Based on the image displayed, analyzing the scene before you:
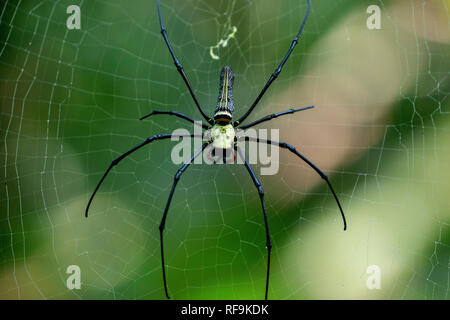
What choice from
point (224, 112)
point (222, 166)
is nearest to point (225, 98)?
point (224, 112)

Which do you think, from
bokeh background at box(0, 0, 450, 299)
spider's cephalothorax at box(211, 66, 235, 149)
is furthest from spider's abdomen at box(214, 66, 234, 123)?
bokeh background at box(0, 0, 450, 299)

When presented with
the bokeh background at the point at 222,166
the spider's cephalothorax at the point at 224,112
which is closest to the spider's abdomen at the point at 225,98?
the spider's cephalothorax at the point at 224,112

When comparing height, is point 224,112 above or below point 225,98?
below

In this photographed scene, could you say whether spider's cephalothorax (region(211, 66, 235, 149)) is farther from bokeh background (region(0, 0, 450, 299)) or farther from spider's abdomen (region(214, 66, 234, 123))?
bokeh background (region(0, 0, 450, 299))

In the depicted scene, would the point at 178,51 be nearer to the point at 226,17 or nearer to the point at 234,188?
the point at 226,17

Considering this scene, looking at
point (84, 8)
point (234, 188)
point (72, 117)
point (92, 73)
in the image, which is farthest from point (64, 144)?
point (234, 188)

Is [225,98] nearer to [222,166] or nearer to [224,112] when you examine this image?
[224,112]

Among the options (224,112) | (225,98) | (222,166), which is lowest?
(222,166)

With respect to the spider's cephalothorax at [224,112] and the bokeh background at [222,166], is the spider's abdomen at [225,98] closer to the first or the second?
the spider's cephalothorax at [224,112]

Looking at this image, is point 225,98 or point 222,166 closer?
point 225,98
